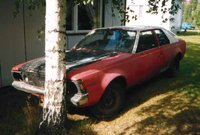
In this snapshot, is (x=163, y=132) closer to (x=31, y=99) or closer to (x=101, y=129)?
(x=101, y=129)

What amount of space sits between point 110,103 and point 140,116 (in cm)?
62

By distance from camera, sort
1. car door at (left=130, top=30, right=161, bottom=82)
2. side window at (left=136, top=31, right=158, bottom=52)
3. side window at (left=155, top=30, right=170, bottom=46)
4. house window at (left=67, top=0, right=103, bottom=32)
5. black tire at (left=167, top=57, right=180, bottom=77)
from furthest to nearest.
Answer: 1. house window at (left=67, top=0, right=103, bottom=32)
2. black tire at (left=167, top=57, right=180, bottom=77)
3. side window at (left=155, top=30, right=170, bottom=46)
4. side window at (left=136, top=31, right=158, bottom=52)
5. car door at (left=130, top=30, right=161, bottom=82)

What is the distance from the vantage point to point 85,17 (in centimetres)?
1016

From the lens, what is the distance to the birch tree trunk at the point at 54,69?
439cm

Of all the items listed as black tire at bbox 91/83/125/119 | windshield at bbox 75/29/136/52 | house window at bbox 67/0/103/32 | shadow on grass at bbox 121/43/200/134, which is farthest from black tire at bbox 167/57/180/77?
house window at bbox 67/0/103/32

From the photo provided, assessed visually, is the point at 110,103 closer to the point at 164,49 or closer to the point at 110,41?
the point at 110,41

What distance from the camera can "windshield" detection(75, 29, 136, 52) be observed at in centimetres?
623

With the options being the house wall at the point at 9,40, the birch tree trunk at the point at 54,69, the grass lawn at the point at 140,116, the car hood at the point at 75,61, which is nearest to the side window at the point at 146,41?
the car hood at the point at 75,61

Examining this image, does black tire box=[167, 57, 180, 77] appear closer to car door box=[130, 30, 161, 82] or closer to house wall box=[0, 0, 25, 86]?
car door box=[130, 30, 161, 82]

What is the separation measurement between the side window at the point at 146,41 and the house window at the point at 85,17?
3427 mm

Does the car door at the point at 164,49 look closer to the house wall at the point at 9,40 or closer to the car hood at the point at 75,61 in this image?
the car hood at the point at 75,61

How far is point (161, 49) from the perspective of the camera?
7.19 metres

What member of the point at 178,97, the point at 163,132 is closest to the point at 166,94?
the point at 178,97

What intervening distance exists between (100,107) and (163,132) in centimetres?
120
